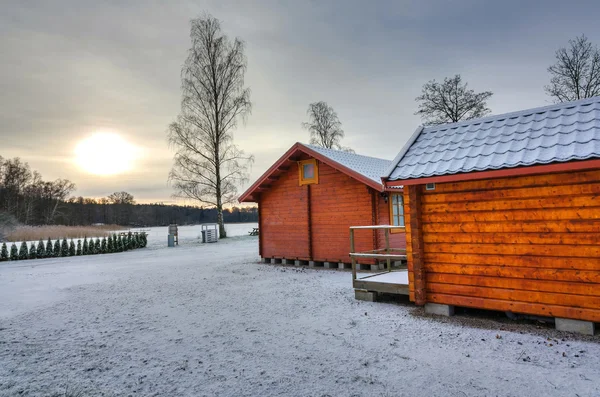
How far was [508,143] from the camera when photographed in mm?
5402

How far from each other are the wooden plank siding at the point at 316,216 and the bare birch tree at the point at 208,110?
1314 centimetres

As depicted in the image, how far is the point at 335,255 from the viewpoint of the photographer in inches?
469

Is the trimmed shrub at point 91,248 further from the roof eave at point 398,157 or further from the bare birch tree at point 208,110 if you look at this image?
the roof eave at point 398,157

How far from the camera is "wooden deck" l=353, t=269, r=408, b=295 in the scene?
6547 millimetres

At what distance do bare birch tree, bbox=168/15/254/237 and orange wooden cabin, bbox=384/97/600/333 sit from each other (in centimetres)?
2131

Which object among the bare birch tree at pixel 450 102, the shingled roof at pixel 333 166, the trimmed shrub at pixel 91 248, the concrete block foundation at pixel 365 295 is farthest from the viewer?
the bare birch tree at pixel 450 102

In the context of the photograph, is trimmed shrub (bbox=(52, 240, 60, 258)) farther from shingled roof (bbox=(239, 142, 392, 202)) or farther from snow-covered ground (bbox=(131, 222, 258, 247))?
shingled roof (bbox=(239, 142, 392, 202))

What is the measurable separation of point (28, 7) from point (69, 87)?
3821 millimetres

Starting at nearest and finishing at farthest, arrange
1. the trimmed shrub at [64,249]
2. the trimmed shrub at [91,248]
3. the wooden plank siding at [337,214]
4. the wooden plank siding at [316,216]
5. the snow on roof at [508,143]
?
the snow on roof at [508,143] → the wooden plank siding at [337,214] → the wooden plank siding at [316,216] → the trimmed shrub at [64,249] → the trimmed shrub at [91,248]

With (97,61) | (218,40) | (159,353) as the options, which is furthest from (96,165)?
(159,353)

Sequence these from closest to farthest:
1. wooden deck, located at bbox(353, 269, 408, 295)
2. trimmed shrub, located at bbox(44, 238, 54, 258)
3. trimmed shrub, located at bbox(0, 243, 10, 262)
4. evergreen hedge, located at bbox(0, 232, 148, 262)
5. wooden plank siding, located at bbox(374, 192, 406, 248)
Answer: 1. wooden deck, located at bbox(353, 269, 408, 295)
2. wooden plank siding, located at bbox(374, 192, 406, 248)
3. trimmed shrub, located at bbox(0, 243, 10, 262)
4. evergreen hedge, located at bbox(0, 232, 148, 262)
5. trimmed shrub, located at bbox(44, 238, 54, 258)

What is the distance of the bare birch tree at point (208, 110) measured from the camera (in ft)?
81.1

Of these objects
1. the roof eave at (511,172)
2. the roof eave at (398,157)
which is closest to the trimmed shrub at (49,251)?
the roof eave at (398,157)

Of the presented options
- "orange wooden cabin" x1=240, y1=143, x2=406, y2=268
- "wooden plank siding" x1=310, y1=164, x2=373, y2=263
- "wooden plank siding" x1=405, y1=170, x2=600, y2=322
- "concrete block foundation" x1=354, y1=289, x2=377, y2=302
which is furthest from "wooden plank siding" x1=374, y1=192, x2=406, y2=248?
"wooden plank siding" x1=405, y1=170, x2=600, y2=322
